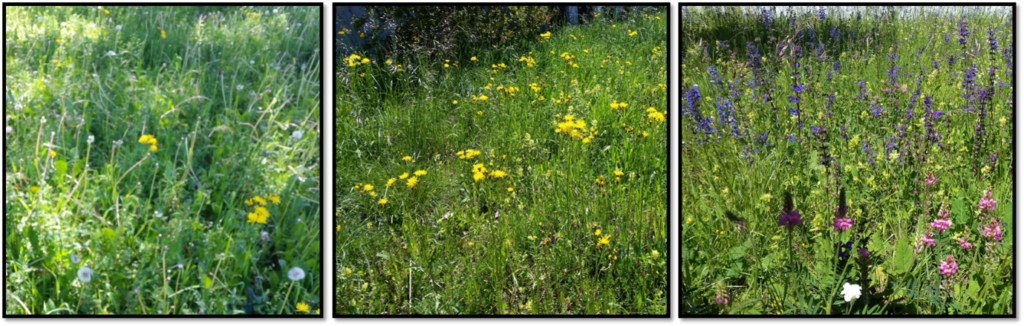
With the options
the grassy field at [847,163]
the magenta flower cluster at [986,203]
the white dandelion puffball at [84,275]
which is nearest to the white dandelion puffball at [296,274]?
the white dandelion puffball at [84,275]

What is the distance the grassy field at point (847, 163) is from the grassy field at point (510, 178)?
0.21m

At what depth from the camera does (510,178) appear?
94.3 inches

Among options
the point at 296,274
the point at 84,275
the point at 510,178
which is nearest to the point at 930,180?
the point at 510,178

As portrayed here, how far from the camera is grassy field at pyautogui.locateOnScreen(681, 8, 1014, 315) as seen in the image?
6.74ft

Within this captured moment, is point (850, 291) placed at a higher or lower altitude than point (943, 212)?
lower

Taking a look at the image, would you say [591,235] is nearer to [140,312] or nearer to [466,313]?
[466,313]

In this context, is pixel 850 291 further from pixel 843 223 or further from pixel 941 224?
pixel 941 224

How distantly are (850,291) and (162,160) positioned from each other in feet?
7.52

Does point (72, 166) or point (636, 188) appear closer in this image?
point (72, 166)

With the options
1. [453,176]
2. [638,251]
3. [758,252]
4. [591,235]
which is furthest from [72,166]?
[758,252]

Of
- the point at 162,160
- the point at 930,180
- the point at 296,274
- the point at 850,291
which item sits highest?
the point at 162,160

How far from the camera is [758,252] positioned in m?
2.13

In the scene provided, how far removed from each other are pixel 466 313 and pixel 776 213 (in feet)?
3.70
